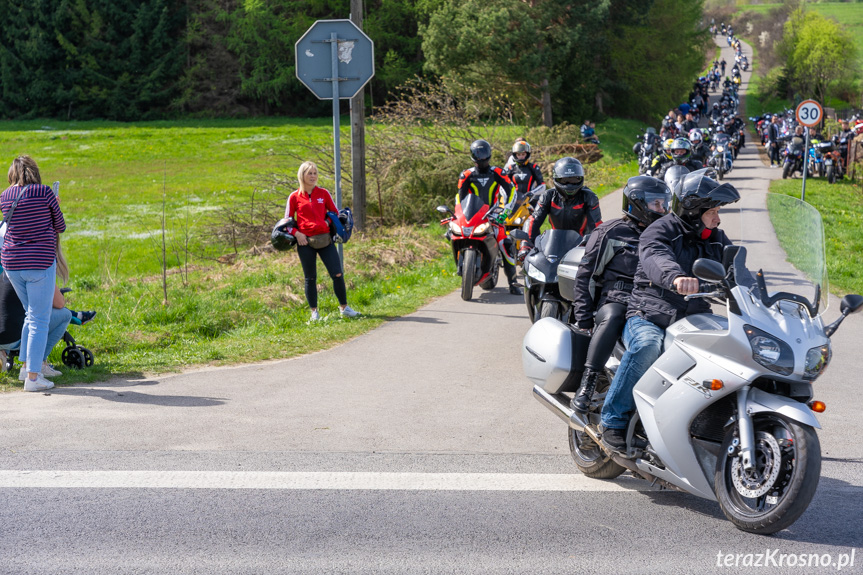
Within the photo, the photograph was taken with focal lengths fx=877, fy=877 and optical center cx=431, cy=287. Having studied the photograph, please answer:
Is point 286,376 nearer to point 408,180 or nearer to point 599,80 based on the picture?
point 408,180

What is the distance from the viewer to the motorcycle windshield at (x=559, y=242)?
8102 millimetres

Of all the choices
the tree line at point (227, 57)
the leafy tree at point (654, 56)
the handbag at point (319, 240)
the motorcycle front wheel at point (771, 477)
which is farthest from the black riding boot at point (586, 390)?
the leafy tree at point (654, 56)

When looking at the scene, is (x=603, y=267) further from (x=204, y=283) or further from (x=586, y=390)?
(x=204, y=283)

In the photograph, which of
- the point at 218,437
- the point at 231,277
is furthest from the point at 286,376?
the point at 231,277

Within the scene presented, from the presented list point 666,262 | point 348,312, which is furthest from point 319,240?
point 666,262

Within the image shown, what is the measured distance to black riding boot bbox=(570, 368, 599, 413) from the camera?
15.9ft

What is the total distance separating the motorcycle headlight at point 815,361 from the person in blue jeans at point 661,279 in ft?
2.29

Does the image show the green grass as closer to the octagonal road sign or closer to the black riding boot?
the octagonal road sign

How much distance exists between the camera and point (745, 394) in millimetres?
4047

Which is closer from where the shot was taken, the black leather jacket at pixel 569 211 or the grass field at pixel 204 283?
the black leather jacket at pixel 569 211

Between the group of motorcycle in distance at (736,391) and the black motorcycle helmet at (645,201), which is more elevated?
the black motorcycle helmet at (645,201)

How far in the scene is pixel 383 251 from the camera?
48.2ft

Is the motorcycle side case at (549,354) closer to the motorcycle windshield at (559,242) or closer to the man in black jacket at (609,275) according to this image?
the man in black jacket at (609,275)

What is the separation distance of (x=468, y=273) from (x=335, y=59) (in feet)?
10.3
